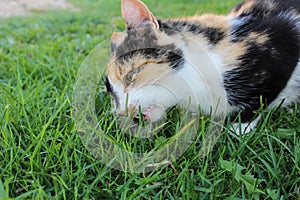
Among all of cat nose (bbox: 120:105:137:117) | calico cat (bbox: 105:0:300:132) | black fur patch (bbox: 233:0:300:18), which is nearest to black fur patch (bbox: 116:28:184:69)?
calico cat (bbox: 105:0:300:132)

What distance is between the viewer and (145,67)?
1.47 metres

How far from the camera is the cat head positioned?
1.47m

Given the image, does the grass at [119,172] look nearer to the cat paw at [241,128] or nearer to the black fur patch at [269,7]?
the cat paw at [241,128]

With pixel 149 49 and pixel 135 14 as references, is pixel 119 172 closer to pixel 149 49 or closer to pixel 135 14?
pixel 149 49

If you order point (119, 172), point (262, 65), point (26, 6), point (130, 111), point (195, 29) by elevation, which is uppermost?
point (195, 29)

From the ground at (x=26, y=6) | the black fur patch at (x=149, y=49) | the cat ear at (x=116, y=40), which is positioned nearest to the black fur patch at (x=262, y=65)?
the black fur patch at (x=149, y=49)

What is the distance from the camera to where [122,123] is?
59.4 inches

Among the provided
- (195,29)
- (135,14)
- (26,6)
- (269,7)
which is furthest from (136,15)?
(26,6)

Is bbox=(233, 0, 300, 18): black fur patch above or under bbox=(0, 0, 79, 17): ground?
above

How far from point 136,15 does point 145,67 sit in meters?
0.21

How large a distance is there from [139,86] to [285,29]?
2.23 ft

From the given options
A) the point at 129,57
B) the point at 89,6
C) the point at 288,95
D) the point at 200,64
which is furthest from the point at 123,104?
the point at 89,6

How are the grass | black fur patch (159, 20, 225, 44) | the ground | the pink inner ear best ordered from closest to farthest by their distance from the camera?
the grass
the pink inner ear
black fur patch (159, 20, 225, 44)
the ground

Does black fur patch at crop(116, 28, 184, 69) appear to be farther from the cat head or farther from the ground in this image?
the ground
